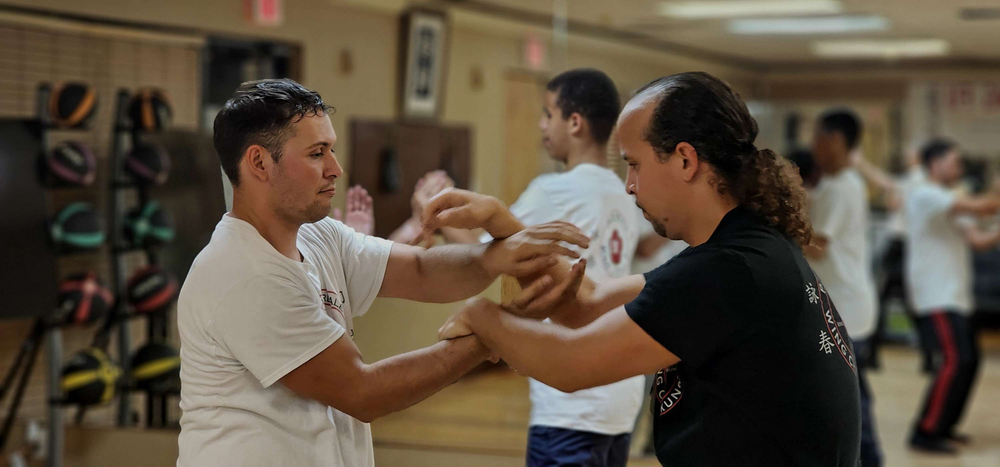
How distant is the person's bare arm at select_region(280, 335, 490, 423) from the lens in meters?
1.46

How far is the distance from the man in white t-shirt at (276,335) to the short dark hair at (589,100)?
100cm

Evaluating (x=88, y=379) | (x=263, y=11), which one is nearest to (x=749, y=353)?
(x=88, y=379)

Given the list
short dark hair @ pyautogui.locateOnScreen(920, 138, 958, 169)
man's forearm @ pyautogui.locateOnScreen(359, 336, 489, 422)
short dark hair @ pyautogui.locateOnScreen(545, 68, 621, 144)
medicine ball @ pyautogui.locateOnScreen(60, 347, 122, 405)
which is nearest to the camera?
man's forearm @ pyautogui.locateOnScreen(359, 336, 489, 422)

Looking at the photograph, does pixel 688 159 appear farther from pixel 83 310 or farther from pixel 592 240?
pixel 83 310

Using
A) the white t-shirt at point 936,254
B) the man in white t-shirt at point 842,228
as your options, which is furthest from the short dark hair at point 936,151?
the man in white t-shirt at point 842,228

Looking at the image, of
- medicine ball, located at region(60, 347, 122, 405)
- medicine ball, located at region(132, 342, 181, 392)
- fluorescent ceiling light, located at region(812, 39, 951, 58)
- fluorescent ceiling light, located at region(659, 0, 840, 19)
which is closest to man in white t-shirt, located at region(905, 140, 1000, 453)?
fluorescent ceiling light, located at region(659, 0, 840, 19)

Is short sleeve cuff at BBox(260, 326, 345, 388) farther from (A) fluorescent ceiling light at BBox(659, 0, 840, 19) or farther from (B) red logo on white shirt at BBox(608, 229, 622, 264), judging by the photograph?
(A) fluorescent ceiling light at BBox(659, 0, 840, 19)

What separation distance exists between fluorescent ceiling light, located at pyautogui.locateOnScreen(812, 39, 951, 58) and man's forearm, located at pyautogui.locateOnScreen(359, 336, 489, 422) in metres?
7.43

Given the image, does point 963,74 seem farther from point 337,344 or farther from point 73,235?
point 337,344

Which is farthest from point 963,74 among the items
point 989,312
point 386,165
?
point 386,165

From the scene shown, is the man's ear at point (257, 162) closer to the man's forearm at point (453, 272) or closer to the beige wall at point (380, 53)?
the man's forearm at point (453, 272)

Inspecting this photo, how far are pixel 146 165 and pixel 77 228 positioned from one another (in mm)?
407

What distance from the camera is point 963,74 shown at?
948cm

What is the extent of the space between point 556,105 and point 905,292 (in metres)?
6.42
